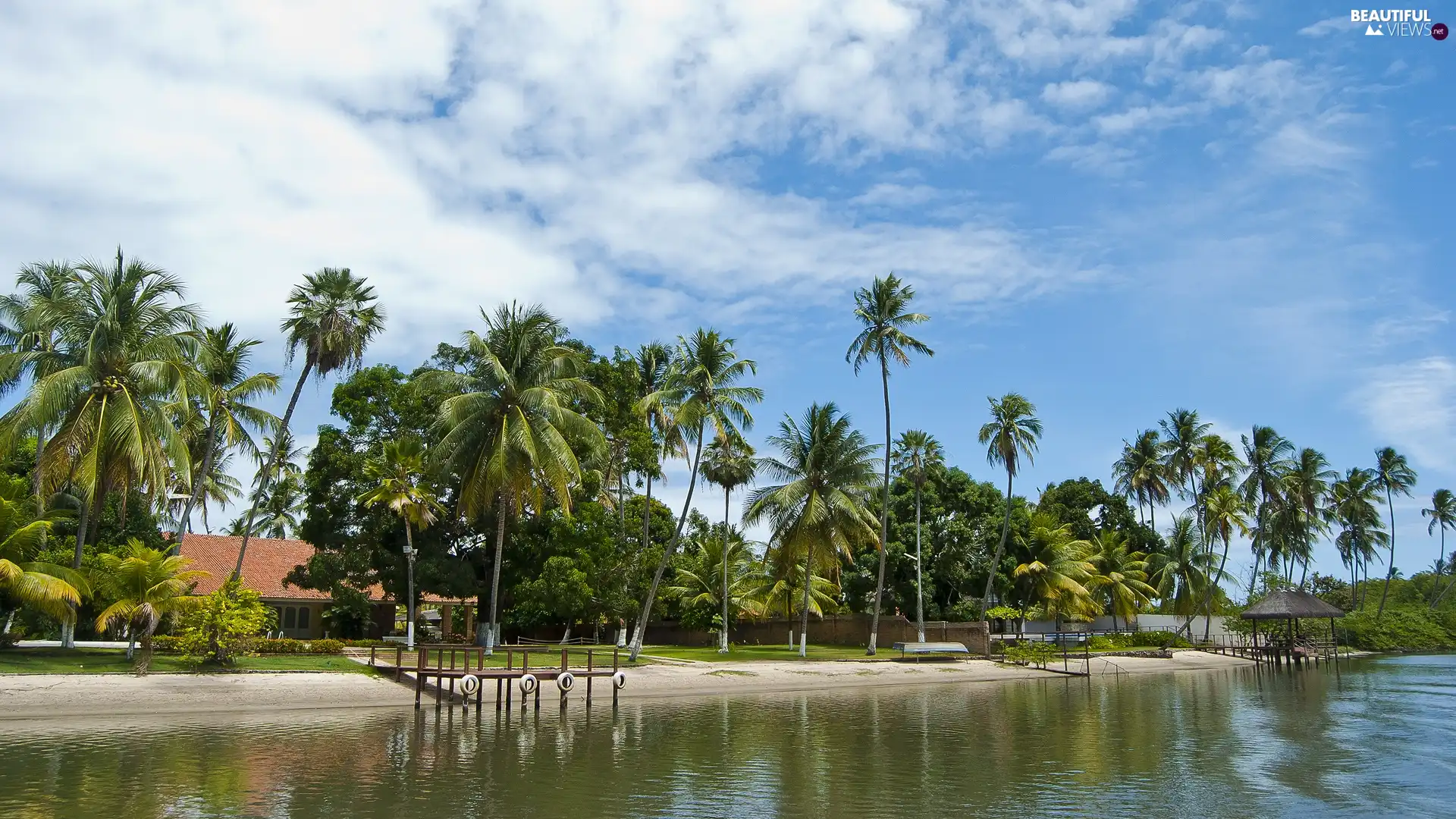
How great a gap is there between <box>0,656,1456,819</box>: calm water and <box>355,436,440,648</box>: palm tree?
11436 mm

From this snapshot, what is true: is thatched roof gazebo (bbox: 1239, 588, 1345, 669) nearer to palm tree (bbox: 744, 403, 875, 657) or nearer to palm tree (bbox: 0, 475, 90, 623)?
palm tree (bbox: 744, 403, 875, 657)

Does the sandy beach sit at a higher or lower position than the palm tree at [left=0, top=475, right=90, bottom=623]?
lower

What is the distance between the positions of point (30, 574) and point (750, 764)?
20118 millimetres

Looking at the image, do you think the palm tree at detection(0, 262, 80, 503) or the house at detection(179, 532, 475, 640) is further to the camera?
the house at detection(179, 532, 475, 640)

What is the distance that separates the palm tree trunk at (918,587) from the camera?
47.8 metres

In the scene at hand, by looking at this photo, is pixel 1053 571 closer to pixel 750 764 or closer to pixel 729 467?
pixel 729 467

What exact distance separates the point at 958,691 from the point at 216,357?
3027 centimetres

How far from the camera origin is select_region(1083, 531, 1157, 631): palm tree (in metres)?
60.8

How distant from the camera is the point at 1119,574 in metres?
61.2

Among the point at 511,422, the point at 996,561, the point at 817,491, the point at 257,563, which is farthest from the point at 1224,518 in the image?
the point at 257,563

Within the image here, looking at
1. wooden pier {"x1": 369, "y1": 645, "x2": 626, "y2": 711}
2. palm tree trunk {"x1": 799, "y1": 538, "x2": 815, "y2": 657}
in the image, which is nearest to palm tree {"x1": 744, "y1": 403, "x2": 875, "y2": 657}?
palm tree trunk {"x1": 799, "y1": 538, "x2": 815, "y2": 657}

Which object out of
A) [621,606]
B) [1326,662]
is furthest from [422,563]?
[1326,662]

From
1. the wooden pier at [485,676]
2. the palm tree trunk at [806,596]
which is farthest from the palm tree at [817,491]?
the wooden pier at [485,676]

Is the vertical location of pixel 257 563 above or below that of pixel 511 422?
below
